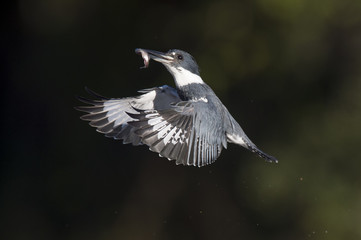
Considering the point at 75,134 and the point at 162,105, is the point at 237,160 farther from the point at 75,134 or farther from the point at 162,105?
the point at 162,105

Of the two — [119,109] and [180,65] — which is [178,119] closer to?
[180,65]

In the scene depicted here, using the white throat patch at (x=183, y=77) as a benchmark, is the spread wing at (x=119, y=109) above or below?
below

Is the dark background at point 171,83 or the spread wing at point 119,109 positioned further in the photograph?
the dark background at point 171,83

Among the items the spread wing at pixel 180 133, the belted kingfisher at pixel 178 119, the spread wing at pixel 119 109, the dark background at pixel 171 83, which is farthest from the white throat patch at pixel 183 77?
the dark background at pixel 171 83

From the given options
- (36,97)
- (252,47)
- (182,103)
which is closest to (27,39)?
(36,97)

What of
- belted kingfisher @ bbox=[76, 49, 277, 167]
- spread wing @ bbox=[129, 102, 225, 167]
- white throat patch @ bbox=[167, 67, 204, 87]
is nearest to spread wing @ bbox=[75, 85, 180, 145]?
belted kingfisher @ bbox=[76, 49, 277, 167]

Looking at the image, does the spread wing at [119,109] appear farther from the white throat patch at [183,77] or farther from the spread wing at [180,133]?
the spread wing at [180,133]
